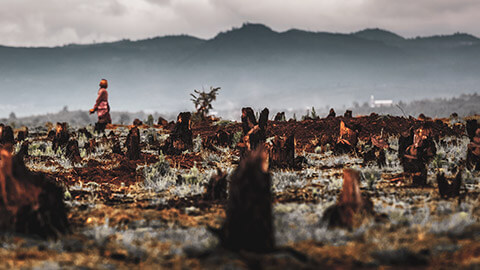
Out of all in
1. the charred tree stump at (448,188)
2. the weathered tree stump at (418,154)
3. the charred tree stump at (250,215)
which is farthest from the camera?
the weathered tree stump at (418,154)

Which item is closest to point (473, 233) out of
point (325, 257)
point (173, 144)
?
point (325, 257)

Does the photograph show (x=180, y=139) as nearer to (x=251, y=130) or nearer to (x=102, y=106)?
(x=251, y=130)

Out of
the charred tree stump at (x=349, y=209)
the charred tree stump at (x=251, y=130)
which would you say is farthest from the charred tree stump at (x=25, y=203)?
the charred tree stump at (x=251, y=130)

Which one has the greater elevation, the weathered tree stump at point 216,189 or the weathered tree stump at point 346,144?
the weathered tree stump at point 346,144

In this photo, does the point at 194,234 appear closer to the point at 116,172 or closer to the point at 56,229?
the point at 56,229

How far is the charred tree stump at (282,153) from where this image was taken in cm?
803

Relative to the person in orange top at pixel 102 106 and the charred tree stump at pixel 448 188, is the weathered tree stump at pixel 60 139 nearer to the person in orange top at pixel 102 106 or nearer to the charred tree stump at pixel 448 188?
the person in orange top at pixel 102 106

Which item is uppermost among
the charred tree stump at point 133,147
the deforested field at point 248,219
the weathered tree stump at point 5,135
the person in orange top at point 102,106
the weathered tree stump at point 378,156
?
the person in orange top at point 102,106

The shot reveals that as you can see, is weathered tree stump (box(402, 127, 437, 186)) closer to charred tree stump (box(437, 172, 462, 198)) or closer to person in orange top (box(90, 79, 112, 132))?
charred tree stump (box(437, 172, 462, 198))

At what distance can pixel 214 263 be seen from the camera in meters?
3.30

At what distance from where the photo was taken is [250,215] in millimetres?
3562

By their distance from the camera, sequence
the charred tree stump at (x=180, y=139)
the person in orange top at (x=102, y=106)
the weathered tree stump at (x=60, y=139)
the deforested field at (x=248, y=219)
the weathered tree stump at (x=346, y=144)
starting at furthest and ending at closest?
1. the person in orange top at (x=102, y=106)
2. the weathered tree stump at (x=60, y=139)
3. the charred tree stump at (x=180, y=139)
4. the weathered tree stump at (x=346, y=144)
5. the deforested field at (x=248, y=219)

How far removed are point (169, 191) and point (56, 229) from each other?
93.1 inches

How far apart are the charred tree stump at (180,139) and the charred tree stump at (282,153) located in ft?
10.1
